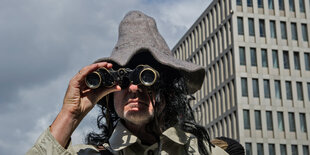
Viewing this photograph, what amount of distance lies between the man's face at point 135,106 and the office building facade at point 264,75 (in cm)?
3914

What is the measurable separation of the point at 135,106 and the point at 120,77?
0.15 meters

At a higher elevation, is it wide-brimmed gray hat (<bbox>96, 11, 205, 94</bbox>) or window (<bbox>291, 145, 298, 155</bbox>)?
window (<bbox>291, 145, 298, 155</bbox>)

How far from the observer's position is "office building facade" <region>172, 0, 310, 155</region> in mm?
42147

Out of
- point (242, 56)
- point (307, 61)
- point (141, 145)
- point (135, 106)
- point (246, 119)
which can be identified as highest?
point (307, 61)

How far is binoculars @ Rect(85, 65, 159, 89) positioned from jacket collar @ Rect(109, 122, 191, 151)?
23 cm

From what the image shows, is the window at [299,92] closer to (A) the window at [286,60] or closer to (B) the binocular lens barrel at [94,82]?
(A) the window at [286,60]

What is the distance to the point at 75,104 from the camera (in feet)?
8.23

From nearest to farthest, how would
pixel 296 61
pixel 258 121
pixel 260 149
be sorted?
pixel 260 149 < pixel 258 121 < pixel 296 61

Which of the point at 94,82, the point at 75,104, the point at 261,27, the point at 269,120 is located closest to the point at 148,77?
the point at 94,82

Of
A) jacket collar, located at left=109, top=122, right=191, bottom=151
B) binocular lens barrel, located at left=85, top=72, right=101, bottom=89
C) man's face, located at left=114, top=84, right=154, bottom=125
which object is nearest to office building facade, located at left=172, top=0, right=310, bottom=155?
jacket collar, located at left=109, top=122, right=191, bottom=151

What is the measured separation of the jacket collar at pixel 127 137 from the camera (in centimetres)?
271

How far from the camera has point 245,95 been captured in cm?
4281

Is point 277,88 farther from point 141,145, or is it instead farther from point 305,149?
point 141,145

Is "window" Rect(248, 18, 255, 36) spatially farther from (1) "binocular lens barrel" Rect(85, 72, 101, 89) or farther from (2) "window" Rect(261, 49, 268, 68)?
(1) "binocular lens barrel" Rect(85, 72, 101, 89)
